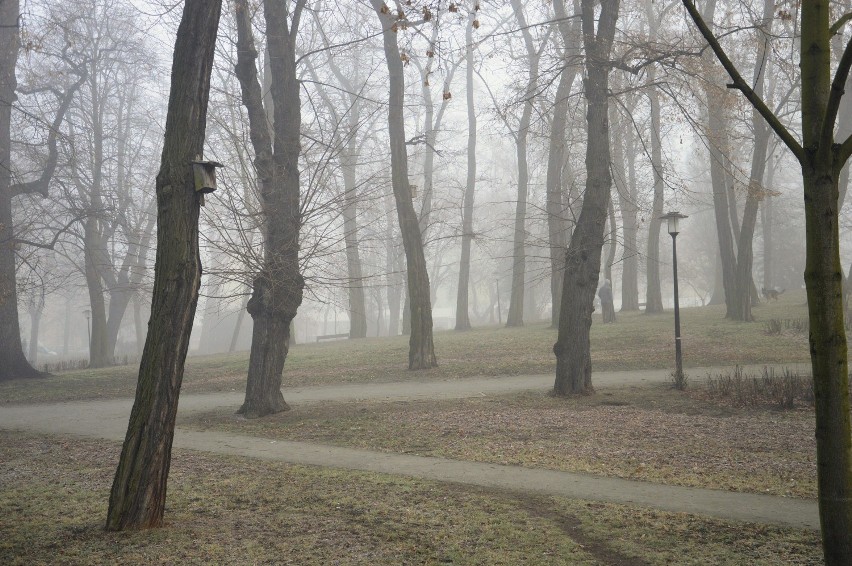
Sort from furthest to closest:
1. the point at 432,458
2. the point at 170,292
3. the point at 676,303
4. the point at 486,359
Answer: the point at 486,359 < the point at 676,303 < the point at 432,458 < the point at 170,292

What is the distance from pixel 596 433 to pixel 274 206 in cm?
574

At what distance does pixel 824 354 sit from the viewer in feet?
13.5

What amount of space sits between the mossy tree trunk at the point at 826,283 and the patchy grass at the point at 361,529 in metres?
0.93

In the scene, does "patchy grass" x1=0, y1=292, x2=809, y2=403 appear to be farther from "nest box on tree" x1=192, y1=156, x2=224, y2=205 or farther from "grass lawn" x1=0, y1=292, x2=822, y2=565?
"nest box on tree" x1=192, y1=156, x2=224, y2=205

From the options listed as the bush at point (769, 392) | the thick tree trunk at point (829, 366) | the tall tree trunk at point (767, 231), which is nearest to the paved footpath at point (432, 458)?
the thick tree trunk at point (829, 366)

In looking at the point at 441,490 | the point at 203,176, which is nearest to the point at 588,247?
the point at 441,490

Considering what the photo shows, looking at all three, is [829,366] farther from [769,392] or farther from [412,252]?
[412,252]

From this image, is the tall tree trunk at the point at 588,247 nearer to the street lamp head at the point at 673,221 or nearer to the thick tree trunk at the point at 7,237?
the street lamp head at the point at 673,221

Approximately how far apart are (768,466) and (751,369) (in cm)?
783

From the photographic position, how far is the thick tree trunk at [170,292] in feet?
18.9

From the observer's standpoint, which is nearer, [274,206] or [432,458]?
[432,458]

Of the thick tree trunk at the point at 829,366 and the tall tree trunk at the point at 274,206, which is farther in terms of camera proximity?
the tall tree trunk at the point at 274,206

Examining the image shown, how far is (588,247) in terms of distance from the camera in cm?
1241

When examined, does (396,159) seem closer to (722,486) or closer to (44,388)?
(44,388)
